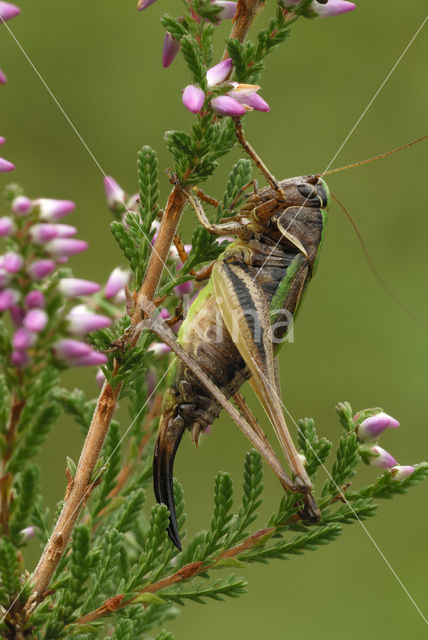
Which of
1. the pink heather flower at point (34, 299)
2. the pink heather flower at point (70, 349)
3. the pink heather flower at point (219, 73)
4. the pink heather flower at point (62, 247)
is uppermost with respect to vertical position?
the pink heather flower at point (219, 73)

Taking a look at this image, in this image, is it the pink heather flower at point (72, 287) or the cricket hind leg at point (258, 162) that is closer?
the pink heather flower at point (72, 287)

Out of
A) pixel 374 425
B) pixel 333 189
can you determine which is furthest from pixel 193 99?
pixel 333 189

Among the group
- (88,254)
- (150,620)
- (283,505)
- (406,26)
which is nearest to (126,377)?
(283,505)

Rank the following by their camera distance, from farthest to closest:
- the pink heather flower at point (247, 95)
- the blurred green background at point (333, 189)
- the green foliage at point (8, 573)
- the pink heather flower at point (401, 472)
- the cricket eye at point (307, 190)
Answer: the blurred green background at point (333, 189) < the cricket eye at point (307, 190) < the pink heather flower at point (401, 472) < the pink heather flower at point (247, 95) < the green foliage at point (8, 573)

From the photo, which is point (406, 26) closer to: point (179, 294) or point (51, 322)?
point (179, 294)

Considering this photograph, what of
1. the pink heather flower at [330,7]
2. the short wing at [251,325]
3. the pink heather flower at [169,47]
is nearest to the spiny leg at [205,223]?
the short wing at [251,325]

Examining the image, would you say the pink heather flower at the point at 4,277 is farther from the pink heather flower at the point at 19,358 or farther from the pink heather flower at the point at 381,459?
the pink heather flower at the point at 381,459

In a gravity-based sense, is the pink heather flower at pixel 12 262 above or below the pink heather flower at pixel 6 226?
below
